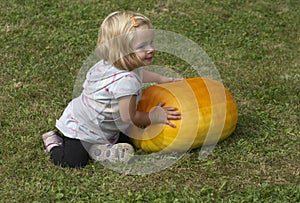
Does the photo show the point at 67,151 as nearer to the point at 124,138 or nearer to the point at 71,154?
the point at 71,154

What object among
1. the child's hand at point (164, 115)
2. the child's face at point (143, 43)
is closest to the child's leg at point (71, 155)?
the child's hand at point (164, 115)

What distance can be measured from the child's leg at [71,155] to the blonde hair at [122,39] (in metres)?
0.68

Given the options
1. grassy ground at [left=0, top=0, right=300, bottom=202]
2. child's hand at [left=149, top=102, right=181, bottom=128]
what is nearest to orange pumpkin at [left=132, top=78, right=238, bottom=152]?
child's hand at [left=149, top=102, right=181, bottom=128]

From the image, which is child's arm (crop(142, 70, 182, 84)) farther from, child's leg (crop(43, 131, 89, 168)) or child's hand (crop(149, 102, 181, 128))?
child's leg (crop(43, 131, 89, 168))

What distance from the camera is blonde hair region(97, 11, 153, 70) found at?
4.02 m

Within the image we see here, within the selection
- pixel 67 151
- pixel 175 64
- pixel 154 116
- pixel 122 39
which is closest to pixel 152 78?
pixel 154 116

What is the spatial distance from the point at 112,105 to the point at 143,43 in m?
0.50

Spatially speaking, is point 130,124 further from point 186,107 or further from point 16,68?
point 16,68

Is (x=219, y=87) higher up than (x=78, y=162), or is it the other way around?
(x=219, y=87)

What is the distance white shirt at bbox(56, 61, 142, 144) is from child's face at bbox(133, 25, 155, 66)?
14cm

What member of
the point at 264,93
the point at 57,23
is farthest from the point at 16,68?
the point at 264,93

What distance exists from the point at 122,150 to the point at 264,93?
179cm

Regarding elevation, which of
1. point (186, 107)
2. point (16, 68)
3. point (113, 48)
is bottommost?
point (16, 68)

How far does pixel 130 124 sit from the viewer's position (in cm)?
426
